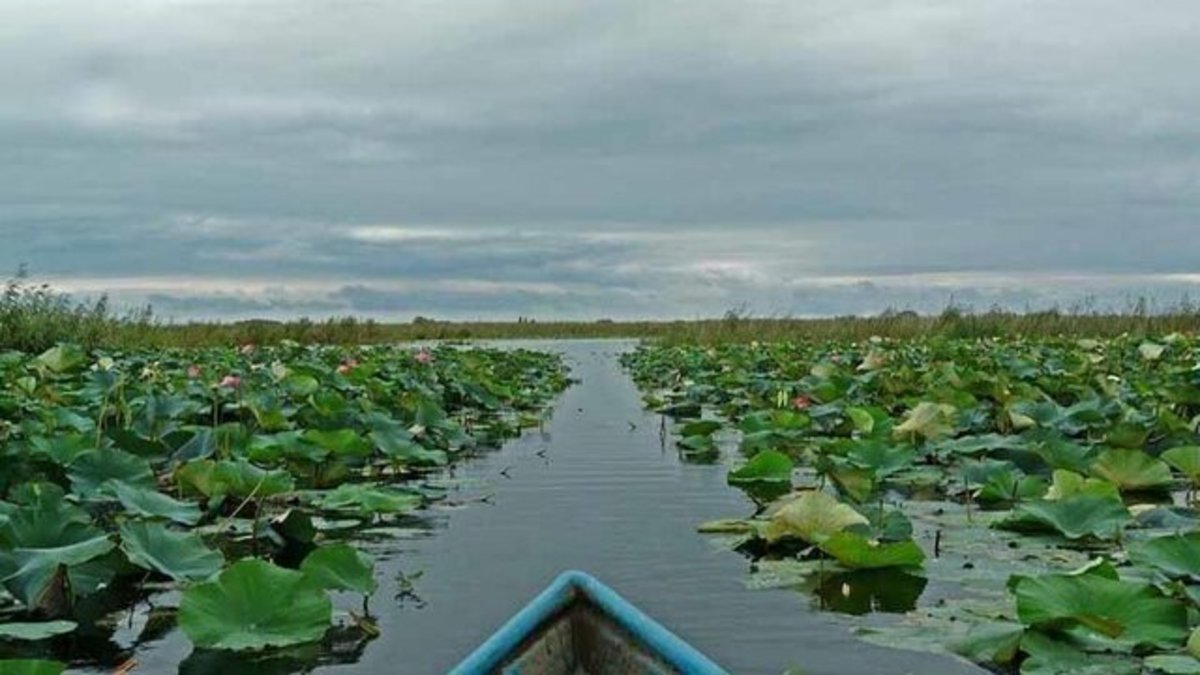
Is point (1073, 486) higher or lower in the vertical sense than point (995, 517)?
higher

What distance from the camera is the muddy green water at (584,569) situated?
3428 millimetres

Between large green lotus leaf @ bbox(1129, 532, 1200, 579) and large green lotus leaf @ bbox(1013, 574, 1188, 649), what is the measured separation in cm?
34

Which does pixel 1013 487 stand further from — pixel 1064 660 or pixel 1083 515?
pixel 1064 660

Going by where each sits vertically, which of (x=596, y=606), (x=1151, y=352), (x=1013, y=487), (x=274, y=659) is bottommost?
(x=274, y=659)

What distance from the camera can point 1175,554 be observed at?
3.55m

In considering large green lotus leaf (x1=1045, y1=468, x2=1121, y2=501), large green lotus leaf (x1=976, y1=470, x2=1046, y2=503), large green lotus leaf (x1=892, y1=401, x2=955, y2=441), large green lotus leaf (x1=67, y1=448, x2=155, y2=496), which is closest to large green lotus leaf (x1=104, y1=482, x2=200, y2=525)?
large green lotus leaf (x1=67, y1=448, x2=155, y2=496)

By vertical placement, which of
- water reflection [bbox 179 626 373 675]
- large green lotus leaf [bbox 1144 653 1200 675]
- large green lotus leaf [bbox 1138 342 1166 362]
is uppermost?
large green lotus leaf [bbox 1138 342 1166 362]

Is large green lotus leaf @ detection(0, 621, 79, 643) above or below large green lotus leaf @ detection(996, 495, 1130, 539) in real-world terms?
below

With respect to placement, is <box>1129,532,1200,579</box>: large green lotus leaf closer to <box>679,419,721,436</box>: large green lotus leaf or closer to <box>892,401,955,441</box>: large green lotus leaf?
<box>892,401,955,441</box>: large green lotus leaf

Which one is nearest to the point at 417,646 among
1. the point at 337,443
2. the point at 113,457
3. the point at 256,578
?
the point at 256,578

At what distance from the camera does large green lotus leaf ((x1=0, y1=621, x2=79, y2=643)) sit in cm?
323

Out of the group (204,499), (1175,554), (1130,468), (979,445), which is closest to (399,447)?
(204,499)

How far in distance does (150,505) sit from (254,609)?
1187mm

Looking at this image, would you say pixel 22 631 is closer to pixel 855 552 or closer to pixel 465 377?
pixel 855 552
